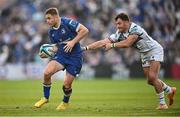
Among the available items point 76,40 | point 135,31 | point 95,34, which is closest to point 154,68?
point 135,31

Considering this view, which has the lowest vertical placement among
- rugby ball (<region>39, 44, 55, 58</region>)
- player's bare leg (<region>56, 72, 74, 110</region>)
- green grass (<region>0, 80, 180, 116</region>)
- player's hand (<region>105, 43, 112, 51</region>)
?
green grass (<region>0, 80, 180, 116</region>)

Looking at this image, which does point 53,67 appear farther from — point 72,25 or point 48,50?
point 72,25

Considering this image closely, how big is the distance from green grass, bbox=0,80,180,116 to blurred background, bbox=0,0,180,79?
1.67 metres

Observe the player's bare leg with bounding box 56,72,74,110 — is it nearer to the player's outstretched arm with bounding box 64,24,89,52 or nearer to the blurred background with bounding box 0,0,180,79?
the player's outstretched arm with bounding box 64,24,89,52

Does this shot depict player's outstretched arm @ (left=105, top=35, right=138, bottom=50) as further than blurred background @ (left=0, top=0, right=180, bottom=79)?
No

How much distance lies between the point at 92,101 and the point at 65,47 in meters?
4.26

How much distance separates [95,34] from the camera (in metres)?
34.1

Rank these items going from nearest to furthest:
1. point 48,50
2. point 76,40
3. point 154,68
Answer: point 76,40 → point 48,50 → point 154,68

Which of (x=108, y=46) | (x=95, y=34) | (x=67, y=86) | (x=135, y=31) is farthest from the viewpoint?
(x=95, y=34)

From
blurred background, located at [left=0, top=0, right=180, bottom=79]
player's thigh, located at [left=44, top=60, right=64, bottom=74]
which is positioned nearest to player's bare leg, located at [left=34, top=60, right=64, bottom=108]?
player's thigh, located at [left=44, top=60, right=64, bottom=74]

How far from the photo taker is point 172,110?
15.6 metres

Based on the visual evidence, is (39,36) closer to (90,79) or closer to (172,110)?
(90,79)

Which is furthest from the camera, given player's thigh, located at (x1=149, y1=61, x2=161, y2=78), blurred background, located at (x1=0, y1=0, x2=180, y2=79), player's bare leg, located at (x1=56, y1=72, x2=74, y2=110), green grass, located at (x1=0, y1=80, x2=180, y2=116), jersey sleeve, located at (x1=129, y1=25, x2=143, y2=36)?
blurred background, located at (x1=0, y1=0, x2=180, y2=79)

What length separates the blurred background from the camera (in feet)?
110
